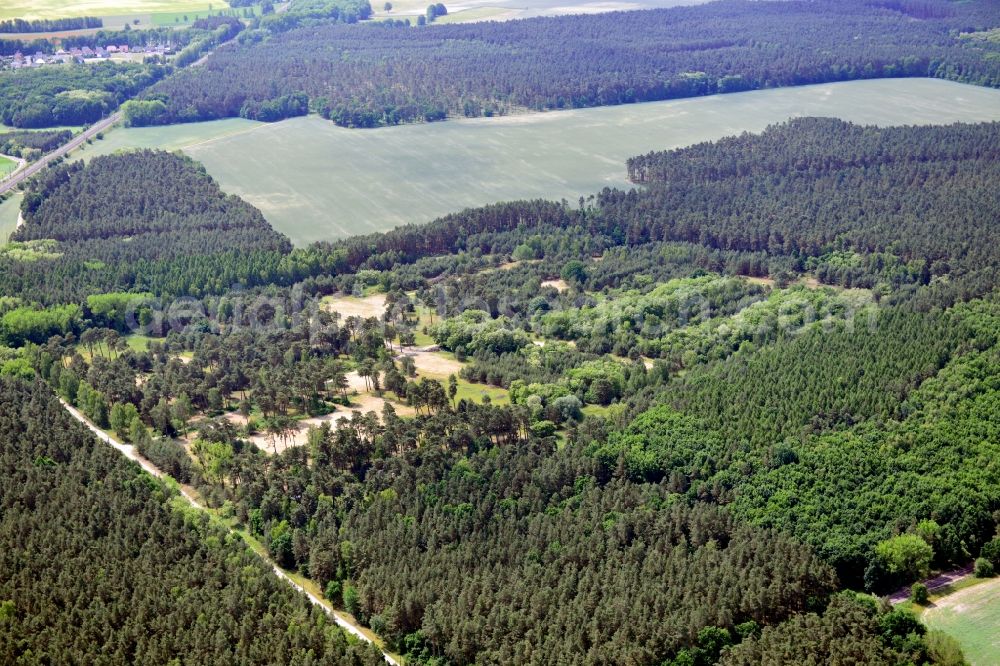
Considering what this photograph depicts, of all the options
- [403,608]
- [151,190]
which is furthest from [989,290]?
[151,190]

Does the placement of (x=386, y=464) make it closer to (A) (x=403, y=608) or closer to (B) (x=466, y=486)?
(B) (x=466, y=486)

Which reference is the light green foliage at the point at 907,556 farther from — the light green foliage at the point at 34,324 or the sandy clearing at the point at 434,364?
the light green foliage at the point at 34,324

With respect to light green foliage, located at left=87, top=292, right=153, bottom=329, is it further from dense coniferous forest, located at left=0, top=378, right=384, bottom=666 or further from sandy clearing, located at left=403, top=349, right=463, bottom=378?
dense coniferous forest, located at left=0, top=378, right=384, bottom=666

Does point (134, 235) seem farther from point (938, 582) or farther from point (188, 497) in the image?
point (938, 582)

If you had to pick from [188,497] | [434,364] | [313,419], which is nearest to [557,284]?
[434,364]

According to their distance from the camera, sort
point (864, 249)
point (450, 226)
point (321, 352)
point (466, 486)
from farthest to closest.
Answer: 1. point (450, 226)
2. point (864, 249)
3. point (321, 352)
4. point (466, 486)

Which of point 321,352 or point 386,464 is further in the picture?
point 321,352

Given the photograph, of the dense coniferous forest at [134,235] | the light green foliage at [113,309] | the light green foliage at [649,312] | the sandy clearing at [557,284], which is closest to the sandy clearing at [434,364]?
the light green foliage at [649,312]

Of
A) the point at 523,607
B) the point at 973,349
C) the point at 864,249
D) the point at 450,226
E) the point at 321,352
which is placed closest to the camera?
the point at 523,607
